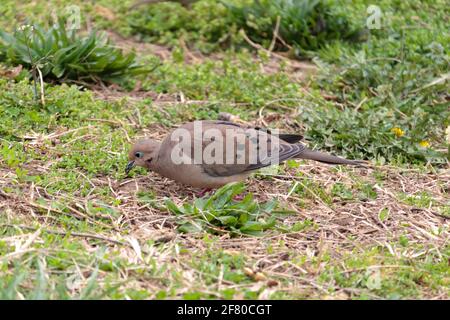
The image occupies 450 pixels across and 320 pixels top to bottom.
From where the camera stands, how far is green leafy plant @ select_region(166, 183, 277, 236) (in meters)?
5.20

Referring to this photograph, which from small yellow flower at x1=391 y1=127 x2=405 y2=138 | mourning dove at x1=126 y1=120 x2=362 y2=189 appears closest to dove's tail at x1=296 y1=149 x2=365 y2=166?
mourning dove at x1=126 y1=120 x2=362 y2=189

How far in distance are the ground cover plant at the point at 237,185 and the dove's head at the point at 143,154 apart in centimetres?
15

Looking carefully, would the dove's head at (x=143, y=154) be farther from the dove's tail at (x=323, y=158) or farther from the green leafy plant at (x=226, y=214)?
the dove's tail at (x=323, y=158)

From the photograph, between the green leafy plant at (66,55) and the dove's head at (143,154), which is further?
the green leafy plant at (66,55)

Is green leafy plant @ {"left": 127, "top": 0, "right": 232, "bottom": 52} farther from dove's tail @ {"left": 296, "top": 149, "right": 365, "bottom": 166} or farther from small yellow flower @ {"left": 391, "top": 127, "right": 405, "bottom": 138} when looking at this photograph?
dove's tail @ {"left": 296, "top": 149, "right": 365, "bottom": 166}

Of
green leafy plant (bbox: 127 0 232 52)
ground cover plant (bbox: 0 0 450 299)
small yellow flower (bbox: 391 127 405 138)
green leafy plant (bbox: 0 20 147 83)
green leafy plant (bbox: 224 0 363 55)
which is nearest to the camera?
ground cover plant (bbox: 0 0 450 299)

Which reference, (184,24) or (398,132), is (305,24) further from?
(398,132)

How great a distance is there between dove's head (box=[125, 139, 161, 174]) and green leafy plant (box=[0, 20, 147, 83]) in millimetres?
1701

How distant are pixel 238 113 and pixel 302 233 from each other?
7.40ft

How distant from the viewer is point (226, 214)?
532 cm

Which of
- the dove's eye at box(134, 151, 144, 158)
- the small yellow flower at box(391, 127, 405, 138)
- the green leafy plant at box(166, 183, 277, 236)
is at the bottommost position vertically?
the small yellow flower at box(391, 127, 405, 138)

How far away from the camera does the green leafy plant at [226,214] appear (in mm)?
5203

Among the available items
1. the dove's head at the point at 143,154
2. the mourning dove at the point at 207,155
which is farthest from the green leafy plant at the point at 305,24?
the dove's head at the point at 143,154
